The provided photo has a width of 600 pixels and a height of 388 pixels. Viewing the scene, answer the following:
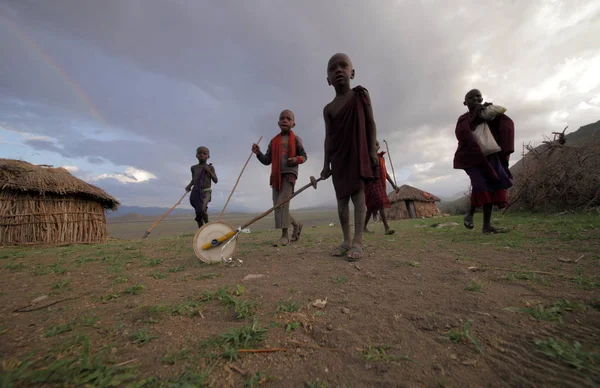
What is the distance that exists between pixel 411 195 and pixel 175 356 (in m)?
21.6

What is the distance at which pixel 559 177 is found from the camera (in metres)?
6.79

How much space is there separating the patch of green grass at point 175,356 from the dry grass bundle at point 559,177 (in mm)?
8828

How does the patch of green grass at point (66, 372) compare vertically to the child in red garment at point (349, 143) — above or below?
below

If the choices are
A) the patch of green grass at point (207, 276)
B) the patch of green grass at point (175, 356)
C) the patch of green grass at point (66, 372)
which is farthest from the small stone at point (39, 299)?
the patch of green grass at point (175, 356)

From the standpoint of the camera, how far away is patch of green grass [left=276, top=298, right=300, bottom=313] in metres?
1.57

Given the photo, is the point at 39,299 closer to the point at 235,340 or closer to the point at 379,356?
the point at 235,340

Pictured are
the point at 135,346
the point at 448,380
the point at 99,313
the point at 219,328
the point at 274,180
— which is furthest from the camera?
the point at 274,180

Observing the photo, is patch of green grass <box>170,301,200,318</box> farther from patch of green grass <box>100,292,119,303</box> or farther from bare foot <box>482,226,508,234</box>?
bare foot <box>482,226,508,234</box>

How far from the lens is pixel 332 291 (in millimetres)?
1904

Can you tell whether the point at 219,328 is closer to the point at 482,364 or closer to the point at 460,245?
the point at 482,364

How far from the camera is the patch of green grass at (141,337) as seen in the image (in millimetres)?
1266

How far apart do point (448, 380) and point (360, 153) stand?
2.52 metres

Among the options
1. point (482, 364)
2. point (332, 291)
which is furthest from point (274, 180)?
point (482, 364)

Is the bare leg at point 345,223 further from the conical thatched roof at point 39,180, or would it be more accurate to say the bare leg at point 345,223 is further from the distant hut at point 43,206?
the conical thatched roof at point 39,180
